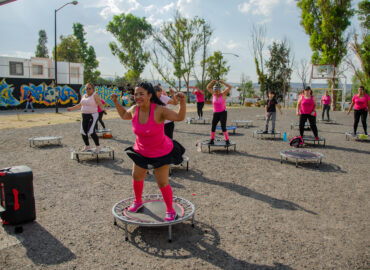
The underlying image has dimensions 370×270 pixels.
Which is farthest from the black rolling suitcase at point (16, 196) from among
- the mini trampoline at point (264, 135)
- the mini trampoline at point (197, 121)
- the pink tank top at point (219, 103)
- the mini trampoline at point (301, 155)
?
the mini trampoline at point (197, 121)

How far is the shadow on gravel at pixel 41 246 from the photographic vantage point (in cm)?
329

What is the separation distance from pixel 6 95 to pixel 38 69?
15.5 m

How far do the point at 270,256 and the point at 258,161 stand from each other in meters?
4.96

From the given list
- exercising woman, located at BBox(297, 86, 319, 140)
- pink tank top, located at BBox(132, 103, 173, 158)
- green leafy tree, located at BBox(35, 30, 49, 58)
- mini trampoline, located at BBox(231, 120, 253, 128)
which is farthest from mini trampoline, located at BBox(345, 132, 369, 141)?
green leafy tree, located at BBox(35, 30, 49, 58)

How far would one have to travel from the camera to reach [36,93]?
89.4ft

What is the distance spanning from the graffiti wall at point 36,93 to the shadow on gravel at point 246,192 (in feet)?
61.5

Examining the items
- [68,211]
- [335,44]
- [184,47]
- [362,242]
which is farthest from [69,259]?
[184,47]

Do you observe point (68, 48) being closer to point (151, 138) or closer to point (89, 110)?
point (89, 110)

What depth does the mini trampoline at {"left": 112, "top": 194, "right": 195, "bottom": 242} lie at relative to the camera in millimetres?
3701

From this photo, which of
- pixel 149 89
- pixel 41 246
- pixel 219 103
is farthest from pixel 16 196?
pixel 219 103

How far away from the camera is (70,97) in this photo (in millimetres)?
29875

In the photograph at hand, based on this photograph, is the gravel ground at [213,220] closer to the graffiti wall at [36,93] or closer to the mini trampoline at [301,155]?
the mini trampoline at [301,155]

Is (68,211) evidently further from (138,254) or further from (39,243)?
(138,254)

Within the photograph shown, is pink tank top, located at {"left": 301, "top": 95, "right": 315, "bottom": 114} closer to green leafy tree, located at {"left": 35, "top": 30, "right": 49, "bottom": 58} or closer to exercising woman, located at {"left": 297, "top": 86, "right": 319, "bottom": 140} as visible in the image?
exercising woman, located at {"left": 297, "top": 86, "right": 319, "bottom": 140}
